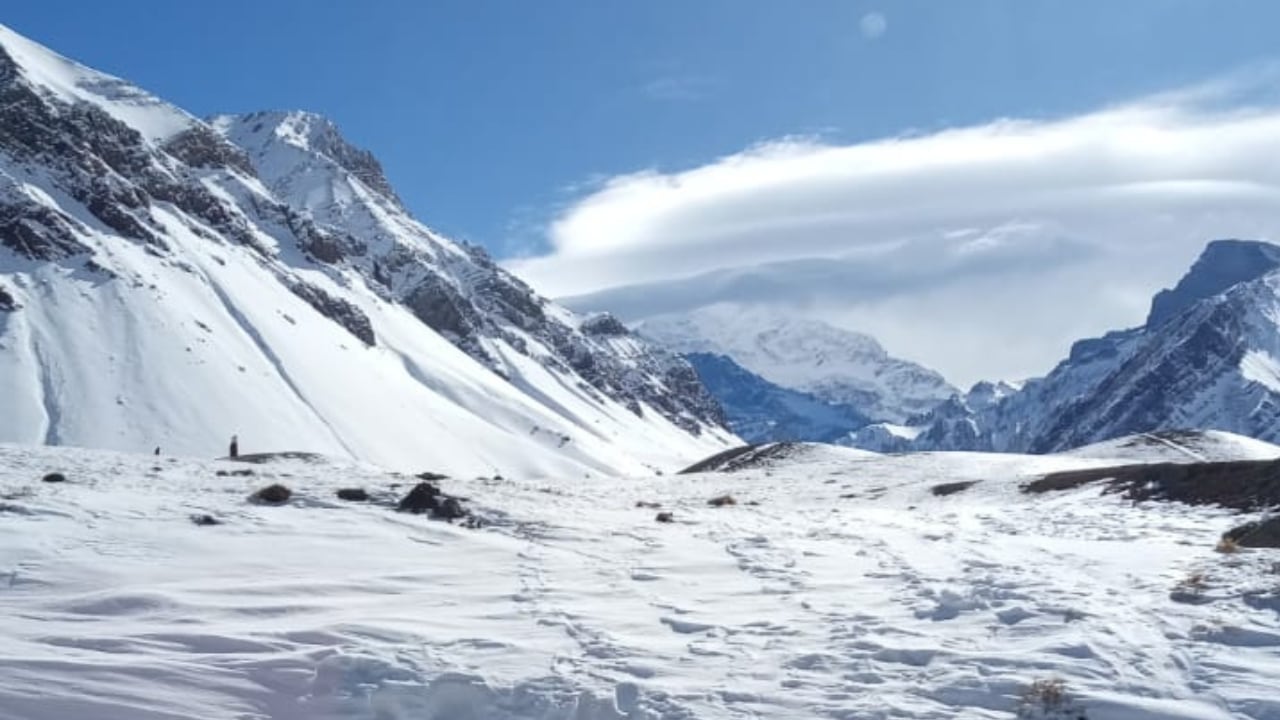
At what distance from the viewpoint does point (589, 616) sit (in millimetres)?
14289

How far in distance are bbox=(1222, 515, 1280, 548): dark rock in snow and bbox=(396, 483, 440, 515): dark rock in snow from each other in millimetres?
15479

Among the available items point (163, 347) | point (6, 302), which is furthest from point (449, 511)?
point (6, 302)

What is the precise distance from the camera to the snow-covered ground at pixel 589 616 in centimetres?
1091

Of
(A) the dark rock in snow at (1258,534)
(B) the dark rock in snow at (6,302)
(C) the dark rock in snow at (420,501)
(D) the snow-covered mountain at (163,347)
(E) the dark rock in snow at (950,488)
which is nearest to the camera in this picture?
(A) the dark rock in snow at (1258,534)

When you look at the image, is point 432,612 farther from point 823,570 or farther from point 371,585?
point 823,570

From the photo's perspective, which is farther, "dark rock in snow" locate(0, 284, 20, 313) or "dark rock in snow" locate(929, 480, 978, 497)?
"dark rock in snow" locate(0, 284, 20, 313)

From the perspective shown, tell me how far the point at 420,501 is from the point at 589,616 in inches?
414

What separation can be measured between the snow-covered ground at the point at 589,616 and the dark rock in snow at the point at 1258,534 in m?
0.63

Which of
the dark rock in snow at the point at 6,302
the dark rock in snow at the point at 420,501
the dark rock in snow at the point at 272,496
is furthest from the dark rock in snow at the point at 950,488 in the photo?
the dark rock in snow at the point at 6,302

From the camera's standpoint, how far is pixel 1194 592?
14391 mm

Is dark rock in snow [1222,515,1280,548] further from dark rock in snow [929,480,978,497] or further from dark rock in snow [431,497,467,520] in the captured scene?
dark rock in snow [929,480,978,497]

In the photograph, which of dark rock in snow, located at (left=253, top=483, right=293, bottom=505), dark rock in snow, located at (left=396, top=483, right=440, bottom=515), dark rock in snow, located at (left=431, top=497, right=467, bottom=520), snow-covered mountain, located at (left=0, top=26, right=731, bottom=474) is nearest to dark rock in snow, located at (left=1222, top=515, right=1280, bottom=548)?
dark rock in snow, located at (left=431, top=497, right=467, bottom=520)

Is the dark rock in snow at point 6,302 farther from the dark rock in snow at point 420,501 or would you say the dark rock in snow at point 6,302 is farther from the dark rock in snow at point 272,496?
the dark rock in snow at point 420,501

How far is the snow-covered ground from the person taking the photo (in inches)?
429
